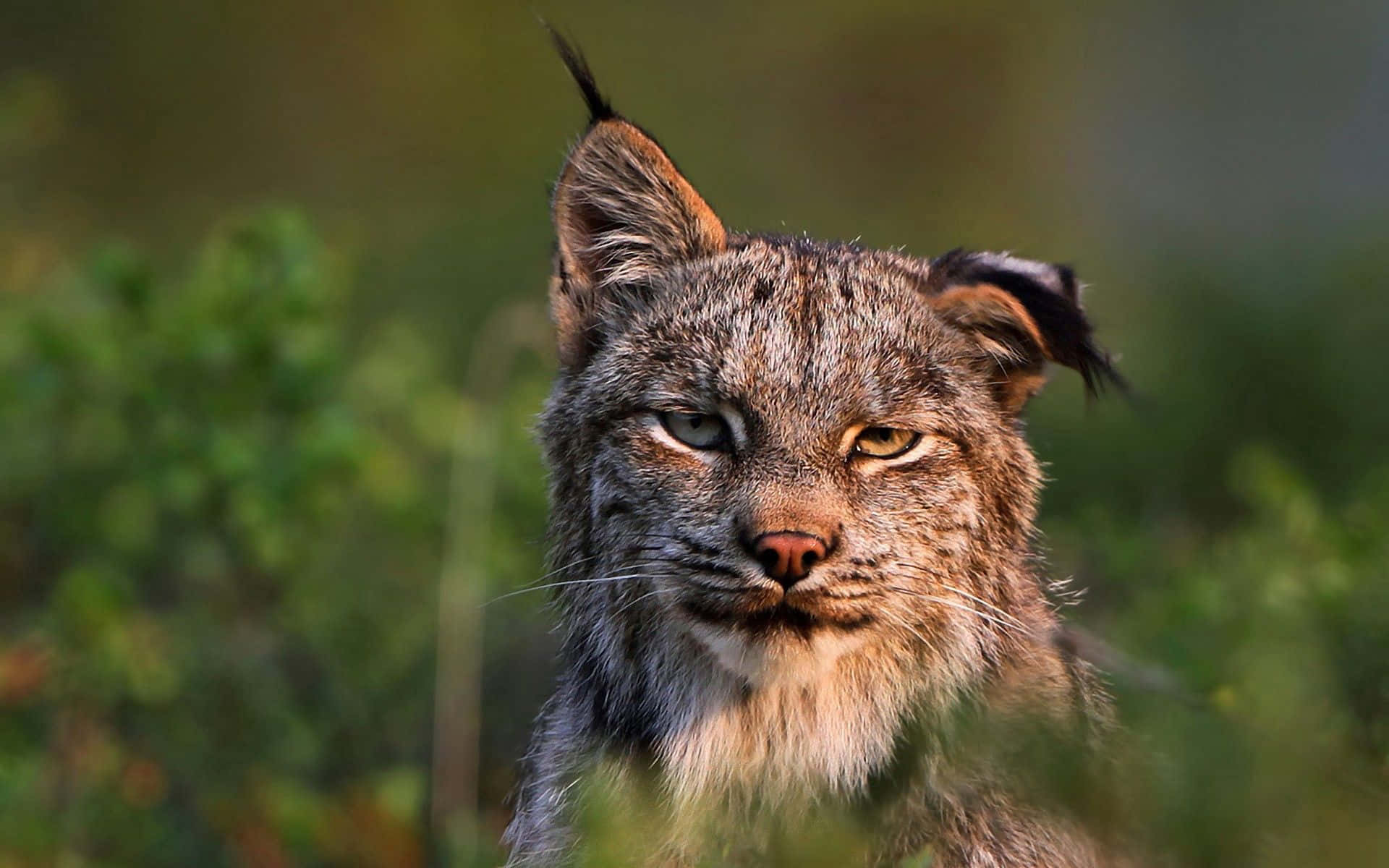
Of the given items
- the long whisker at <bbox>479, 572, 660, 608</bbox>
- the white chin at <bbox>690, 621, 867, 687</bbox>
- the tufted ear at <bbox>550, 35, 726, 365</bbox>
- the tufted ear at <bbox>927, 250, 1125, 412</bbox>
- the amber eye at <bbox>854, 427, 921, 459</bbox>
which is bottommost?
the white chin at <bbox>690, 621, 867, 687</bbox>

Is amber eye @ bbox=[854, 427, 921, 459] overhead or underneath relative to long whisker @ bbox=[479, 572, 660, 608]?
overhead

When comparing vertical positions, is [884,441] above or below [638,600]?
above

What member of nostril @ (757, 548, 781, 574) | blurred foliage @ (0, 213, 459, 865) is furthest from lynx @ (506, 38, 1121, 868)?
blurred foliage @ (0, 213, 459, 865)

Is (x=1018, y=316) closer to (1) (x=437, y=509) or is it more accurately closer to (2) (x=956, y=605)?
(2) (x=956, y=605)

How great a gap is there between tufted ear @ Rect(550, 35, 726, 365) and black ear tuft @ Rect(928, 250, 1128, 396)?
68cm

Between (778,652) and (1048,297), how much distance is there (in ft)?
3.57

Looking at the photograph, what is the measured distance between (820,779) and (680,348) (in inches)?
44.8

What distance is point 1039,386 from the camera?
15.8 ft

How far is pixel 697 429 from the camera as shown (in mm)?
4613

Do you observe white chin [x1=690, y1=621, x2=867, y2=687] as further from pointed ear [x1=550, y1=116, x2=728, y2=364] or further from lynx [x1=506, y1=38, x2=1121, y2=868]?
pointed ear [x1=550, y1=116, x2=728, y2=364]

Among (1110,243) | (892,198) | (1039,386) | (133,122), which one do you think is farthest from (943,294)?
(133,122)

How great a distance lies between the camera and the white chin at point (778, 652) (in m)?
4.24

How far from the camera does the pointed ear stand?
5.04 m

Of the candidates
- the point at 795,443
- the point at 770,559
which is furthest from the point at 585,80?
the point at 770,559
